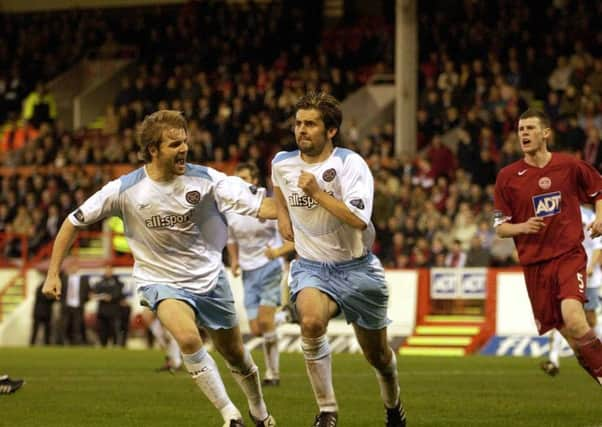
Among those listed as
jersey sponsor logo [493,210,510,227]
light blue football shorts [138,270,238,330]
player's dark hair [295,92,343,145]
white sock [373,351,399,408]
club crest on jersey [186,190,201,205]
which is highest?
player's dark hair [295,92,343,145]

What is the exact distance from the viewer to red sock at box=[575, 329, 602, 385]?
10539 mm

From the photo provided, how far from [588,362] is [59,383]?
745cm

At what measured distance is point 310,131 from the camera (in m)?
9.66

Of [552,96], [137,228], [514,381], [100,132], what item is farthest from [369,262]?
[100,132]

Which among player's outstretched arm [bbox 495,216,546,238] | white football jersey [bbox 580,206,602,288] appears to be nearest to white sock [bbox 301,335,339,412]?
player's outstretched arm [bbox 495,216,546,238]

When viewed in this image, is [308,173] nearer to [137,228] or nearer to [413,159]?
[137,228]

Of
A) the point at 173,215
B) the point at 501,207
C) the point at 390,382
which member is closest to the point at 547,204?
the point at 501,207

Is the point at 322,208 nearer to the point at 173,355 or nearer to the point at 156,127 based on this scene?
the point at 156,127

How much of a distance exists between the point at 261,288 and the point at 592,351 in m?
6.54

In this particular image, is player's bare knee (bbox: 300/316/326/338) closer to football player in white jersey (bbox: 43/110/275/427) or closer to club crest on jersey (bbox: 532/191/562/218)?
football player in white jersey (bbox: 43/110/275/427)

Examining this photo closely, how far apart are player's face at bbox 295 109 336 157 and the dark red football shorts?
7.74 ft

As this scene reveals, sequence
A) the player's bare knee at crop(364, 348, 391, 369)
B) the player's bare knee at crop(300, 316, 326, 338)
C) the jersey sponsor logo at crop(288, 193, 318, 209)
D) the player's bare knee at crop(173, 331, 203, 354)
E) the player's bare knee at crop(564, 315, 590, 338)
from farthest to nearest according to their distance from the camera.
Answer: the player's bare knee at crop(564, 315, 590, 338) < the player's bare knee at crop(364, 348, 391, 369) < the jersey sponsor logo at crop(288, 193, 318, 209) < the player's bare knee at crop(300, 316, 326, 338) < the player's bare knee at crop(173, 331, 203, 354)

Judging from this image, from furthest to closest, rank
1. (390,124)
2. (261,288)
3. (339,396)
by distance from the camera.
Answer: (390,124), (261,288), (339,396)

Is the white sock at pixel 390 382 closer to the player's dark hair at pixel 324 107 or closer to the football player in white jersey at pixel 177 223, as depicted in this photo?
the football player in white jersey at pixel 177 223
